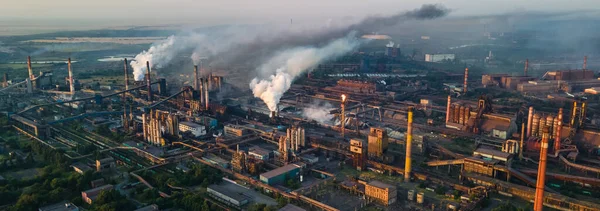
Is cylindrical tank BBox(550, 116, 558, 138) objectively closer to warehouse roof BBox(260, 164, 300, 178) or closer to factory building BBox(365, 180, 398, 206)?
factory building BBox(365, 180, 398, 206)

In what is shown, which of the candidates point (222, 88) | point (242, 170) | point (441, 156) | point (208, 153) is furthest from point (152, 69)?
point (441, 156)

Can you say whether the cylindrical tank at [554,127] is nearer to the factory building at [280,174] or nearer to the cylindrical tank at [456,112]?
the cylindrical tank at [456,112]

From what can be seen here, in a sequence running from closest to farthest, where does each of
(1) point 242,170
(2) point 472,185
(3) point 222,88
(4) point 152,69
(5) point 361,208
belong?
1. (5) point 361,208
2. (2) point 472,185
3. (1) point 242,170
4. (3) point 222,88
5. (4) point 152,69

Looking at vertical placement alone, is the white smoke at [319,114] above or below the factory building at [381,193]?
above

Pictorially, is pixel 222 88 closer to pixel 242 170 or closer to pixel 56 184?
pixel 242 170

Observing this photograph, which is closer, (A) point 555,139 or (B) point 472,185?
(B) point 472,185

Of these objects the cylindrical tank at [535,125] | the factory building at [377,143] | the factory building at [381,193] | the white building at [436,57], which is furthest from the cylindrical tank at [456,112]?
the white building at [436,57]
